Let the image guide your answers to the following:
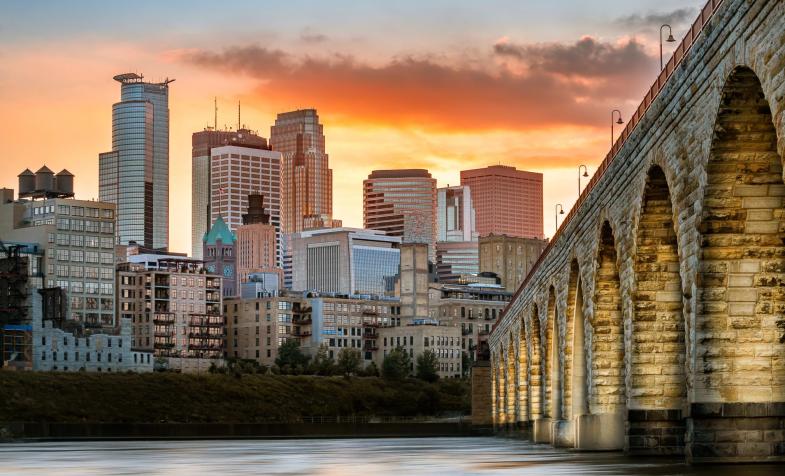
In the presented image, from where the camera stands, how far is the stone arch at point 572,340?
64125 mm

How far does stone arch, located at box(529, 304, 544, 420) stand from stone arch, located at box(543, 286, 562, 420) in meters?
6.90

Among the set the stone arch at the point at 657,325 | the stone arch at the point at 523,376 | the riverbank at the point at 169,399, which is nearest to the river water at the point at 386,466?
the stone arch at the point at 657,325

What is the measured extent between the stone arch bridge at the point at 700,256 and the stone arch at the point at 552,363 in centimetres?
1707

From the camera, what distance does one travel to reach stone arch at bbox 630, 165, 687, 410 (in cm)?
4618

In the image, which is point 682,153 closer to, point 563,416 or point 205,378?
point 563,416

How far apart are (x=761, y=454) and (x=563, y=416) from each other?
31.7m

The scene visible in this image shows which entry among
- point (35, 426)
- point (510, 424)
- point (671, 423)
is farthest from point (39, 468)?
point (35, 426)

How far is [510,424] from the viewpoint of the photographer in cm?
10456

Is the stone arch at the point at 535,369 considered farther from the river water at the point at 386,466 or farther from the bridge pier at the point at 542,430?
the river water at the point at 386,466

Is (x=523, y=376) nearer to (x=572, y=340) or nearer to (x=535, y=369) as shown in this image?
(x=535, y=369)

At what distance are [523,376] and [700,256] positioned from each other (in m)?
58.3

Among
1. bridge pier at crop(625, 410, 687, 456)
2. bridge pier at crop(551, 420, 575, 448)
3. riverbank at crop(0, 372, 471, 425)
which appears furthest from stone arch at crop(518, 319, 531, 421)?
riverbank at crop(0, 372, 471, 425)

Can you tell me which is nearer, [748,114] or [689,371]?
[748,114]

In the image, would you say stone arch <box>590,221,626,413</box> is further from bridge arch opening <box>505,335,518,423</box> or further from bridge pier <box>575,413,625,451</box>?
bridge arch opening <box>505,335,518,423</box>
